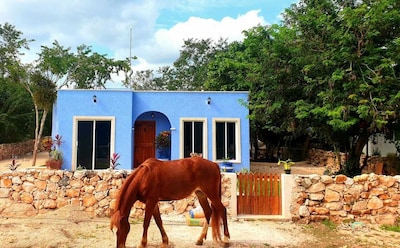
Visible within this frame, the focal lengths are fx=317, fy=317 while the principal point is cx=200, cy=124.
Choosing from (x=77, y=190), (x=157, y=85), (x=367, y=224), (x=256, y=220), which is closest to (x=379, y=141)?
(x=367, y=224)

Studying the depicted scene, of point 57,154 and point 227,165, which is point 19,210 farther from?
point 227,165

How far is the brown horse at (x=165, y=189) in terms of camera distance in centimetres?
477

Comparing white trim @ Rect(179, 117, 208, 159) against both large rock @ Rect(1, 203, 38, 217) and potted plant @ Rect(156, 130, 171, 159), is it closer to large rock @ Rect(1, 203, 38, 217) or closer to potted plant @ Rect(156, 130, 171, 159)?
potted plant @ Rect(156, 130, 171, 159)

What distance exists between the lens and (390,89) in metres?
9.70

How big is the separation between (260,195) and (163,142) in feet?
23.6

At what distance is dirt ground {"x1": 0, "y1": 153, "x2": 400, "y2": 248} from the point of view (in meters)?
5.81

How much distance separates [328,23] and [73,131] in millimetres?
10462

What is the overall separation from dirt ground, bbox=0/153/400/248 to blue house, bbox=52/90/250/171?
5.94 metres

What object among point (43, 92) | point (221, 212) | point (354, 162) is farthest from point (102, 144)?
point (354, 162)

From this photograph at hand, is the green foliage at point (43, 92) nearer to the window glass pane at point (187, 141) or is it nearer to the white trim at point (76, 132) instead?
the white trim at point (76, 132)

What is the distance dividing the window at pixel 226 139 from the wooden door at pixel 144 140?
3002 millimetres

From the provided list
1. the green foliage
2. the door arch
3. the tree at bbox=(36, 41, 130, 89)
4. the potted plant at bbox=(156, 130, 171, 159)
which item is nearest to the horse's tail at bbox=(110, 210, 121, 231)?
the potted plant at bbox=(156, 130, 171, 159)

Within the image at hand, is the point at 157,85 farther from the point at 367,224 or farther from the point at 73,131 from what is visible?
the point at 367,224

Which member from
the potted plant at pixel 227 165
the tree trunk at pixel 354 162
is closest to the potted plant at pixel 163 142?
the potted plant at pixel 227 165
